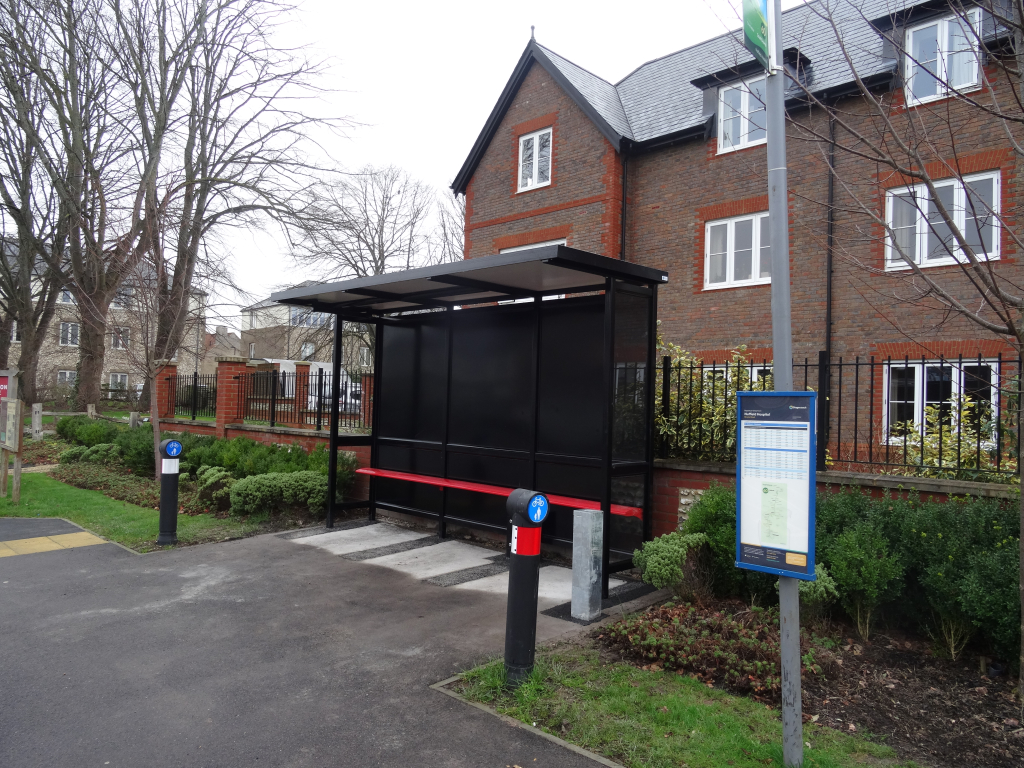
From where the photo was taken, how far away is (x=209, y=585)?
6812 mm

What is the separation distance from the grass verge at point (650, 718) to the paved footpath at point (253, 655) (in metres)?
0.22

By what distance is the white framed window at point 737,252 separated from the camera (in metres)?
14.3

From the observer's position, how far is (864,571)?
4977 millimetres

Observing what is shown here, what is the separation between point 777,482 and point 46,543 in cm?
884

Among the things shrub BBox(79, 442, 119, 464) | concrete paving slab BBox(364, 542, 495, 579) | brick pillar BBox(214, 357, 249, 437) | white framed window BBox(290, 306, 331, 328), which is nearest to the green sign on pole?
concrete paving slab BBox(364, 542, 495, 579)

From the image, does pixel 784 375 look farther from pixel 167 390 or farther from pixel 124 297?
pixel 167 390

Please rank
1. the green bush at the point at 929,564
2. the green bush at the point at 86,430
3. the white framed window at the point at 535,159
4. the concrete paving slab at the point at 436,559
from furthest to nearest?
the white framed window at the point at 535,159, the green bush at the point at 86,430, the concrete paving slab at the point at 436,559, the green bush at the point at 929,564

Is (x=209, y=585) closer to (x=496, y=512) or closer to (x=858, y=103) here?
(x=496, y=512)

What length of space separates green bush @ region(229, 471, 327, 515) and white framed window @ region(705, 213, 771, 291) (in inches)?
364

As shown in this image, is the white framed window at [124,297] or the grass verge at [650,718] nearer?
the grass verge at [650,718]

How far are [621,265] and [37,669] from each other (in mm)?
5491

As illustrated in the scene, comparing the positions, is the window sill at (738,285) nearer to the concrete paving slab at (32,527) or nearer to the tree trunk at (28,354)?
the concrete paving slab at (32,527)

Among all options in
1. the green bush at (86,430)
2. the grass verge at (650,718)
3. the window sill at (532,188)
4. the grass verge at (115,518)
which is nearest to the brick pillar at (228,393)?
the grass verge at (115,518)

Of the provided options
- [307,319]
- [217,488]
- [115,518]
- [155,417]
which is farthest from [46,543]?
[307,319]
